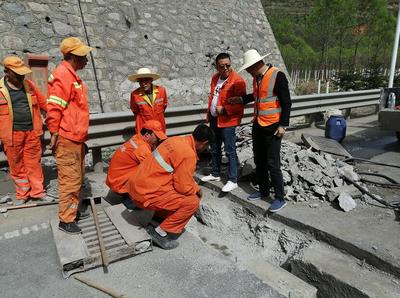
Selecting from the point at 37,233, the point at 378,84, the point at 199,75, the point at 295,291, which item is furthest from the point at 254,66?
the point at 378,84

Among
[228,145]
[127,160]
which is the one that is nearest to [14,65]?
[127,160]

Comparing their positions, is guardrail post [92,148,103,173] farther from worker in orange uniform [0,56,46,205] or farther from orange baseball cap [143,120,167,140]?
orange baseball cap [143,120,167,140]

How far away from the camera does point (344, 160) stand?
5.27 metres

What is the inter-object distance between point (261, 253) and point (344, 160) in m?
2.47

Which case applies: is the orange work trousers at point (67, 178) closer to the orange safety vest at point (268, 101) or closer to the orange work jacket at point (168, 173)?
the orange work jacket at point (168, 173)

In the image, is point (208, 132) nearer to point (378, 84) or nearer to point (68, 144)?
point (68, 144)

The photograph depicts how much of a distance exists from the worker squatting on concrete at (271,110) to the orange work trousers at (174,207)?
3.44 ft

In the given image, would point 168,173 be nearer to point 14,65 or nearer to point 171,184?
point 171,184

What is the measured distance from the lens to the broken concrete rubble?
3.99 metres

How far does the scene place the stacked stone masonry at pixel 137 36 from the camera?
22.2 ft

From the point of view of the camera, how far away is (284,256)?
3467 millimetres

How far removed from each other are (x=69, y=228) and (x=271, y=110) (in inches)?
95.2

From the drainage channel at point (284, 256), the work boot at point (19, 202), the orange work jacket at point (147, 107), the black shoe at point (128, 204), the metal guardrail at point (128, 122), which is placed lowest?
the drainage channel at point (284, 256)

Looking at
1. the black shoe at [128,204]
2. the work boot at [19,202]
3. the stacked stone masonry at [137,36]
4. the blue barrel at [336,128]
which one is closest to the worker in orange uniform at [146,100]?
the black shoe at [128,204]
